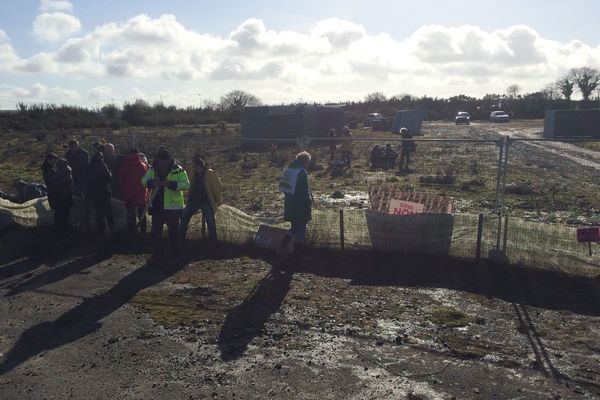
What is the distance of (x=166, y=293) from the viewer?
709cm

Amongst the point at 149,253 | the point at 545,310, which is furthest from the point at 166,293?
the point at 545,310

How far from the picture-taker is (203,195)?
341 inches

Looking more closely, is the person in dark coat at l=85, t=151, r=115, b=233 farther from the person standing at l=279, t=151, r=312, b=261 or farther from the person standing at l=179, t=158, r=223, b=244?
the person standing at l=279, t=151, r=312, b=261

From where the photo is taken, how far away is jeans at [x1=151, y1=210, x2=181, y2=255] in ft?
27.8

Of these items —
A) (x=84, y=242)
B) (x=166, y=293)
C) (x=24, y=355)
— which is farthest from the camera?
(x=84, y=242)

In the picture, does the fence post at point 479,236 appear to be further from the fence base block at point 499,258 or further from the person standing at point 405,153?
the person standing at point 405,153

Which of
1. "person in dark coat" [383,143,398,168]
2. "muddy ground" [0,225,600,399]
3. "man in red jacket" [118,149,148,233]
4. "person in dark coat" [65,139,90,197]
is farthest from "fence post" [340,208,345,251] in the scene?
"person in dark coat" [383,143,398,168]

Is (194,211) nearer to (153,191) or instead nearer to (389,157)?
(153,191)

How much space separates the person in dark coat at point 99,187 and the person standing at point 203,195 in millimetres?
1580

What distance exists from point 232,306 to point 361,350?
1.88 meters

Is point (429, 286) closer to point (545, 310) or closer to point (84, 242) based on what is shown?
point (545, 310)

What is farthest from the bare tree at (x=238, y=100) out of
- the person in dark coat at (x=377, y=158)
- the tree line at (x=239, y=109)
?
the person in dark coat at (x=377, y=158)

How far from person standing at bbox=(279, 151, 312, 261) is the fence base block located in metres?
2.76

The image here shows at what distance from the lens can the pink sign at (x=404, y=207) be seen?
8.73 m
